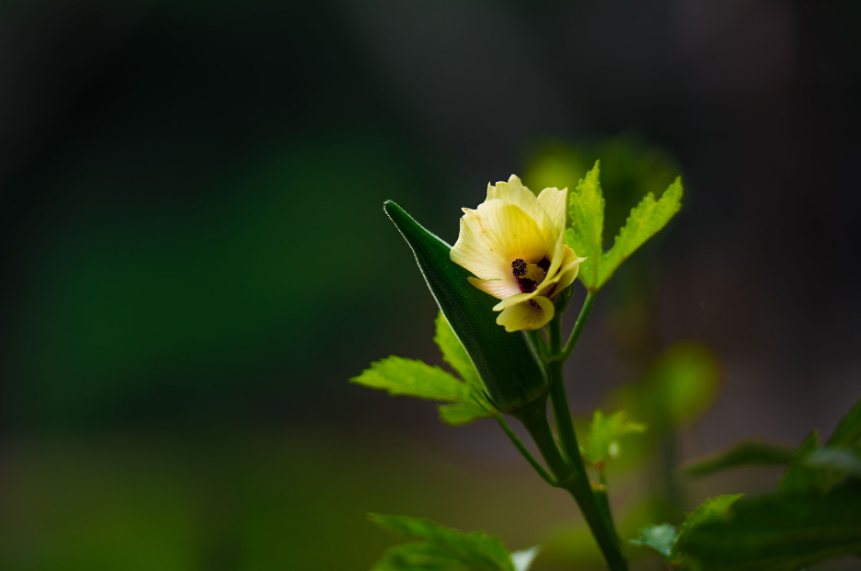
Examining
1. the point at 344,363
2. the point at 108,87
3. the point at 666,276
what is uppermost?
the point at 108,87

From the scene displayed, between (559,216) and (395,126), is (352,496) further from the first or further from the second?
(559,216)

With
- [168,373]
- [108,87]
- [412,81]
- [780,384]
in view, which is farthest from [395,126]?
[780,384]

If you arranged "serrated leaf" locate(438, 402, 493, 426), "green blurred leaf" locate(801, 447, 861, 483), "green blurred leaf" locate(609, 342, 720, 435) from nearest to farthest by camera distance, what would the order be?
1. "green blurred leaf" locate(801, 447, 861, 483)
2. "serrated leaf" locate(438, 402, 493, 426)
3. "green blurred leaf" locate(609, 342, 720, 435)

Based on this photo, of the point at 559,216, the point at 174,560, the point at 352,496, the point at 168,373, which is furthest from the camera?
the point at 168,373

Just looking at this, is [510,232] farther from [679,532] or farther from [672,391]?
[672,391]

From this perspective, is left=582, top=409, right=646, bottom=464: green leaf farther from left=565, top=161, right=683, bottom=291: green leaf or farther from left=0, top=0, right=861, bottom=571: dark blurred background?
left=0, top=0, right=861, bottom=571: dark blurred background

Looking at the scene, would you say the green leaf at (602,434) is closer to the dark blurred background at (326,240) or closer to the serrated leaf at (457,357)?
the serrated leaf at (457,357)

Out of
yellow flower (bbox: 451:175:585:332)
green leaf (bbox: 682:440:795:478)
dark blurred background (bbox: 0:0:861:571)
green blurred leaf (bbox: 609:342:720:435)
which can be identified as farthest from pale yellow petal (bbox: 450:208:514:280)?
dark blurred background (bbox: 0:0:861:571)
